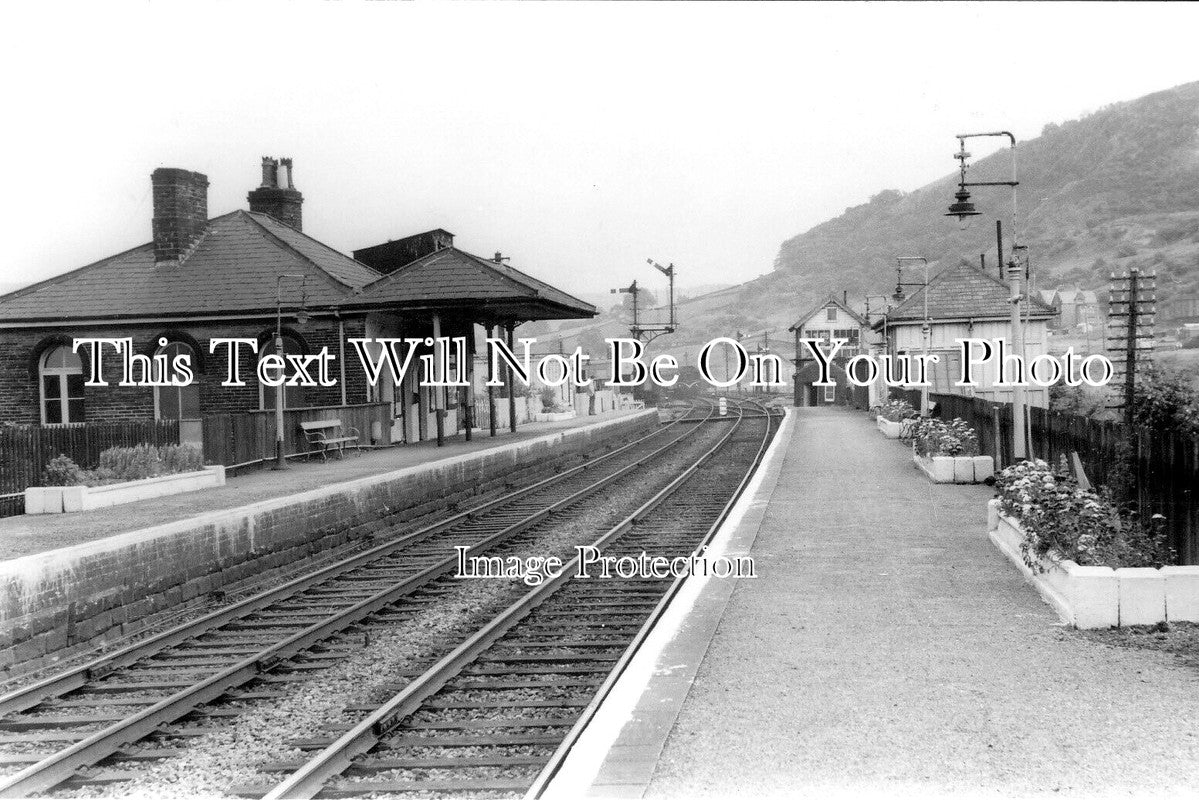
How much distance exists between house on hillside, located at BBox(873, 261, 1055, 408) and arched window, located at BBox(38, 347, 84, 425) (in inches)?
984

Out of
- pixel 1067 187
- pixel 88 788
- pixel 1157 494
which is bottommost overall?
pixel 88 788

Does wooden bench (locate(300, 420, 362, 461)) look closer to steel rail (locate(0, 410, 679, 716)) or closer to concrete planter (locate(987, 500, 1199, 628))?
steel rail (locate(0, 410, 679, 716))

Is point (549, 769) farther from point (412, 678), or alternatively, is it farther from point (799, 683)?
point (412, 678)

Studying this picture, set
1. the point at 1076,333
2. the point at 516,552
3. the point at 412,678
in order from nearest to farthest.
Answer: the point at 412,678, the point at 516,552, the point at 1076,333

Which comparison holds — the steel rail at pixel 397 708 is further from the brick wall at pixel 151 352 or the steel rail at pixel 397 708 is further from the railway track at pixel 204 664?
the brick wall at pixel 151 352

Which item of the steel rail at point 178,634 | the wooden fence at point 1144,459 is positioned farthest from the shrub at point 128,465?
the wooden fence at point 1144,459

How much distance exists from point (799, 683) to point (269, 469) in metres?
15.3

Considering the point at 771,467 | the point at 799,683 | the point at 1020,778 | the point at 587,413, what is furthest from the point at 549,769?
the point at 587,413

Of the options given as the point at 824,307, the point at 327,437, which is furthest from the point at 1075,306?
the point at 327,437

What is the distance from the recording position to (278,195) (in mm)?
32438

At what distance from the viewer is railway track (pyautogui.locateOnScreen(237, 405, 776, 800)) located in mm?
5457

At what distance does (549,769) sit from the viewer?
5.22 metres

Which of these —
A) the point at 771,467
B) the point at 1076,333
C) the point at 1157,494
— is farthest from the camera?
the point at 1076,333

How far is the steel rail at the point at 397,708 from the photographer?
5344 mm
